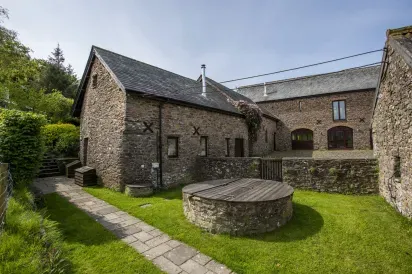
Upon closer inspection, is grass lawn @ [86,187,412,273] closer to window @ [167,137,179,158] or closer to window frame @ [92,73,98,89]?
window @ [167,137,179,158]

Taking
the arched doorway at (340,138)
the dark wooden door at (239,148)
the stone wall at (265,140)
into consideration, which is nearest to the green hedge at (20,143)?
the dark wooden door at (239,148)

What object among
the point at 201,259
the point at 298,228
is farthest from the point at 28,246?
the point at 298,228

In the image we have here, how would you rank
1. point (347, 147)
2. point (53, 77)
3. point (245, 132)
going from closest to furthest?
point (245, 132), point (347, 147), point (53, 77)

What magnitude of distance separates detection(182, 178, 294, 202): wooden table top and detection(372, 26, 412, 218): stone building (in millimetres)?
2823

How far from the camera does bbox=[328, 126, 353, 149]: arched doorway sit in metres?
19.4

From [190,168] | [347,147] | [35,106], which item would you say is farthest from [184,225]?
[347,147]

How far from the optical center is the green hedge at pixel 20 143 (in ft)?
20.5

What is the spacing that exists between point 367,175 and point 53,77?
33.4 metres

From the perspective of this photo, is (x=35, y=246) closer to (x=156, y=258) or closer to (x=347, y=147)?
(x=156, y=258)

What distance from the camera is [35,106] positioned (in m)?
16.8

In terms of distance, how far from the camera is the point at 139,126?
855cm

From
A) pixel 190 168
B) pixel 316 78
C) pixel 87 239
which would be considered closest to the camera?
pixel 87 239

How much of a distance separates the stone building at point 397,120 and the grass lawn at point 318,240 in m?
0.63

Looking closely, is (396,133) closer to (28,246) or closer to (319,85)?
(28,246)
